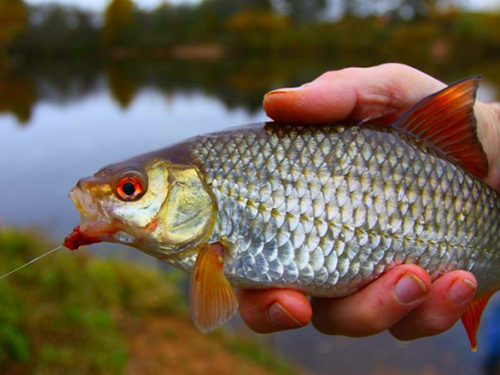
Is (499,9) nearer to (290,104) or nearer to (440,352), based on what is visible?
(440,352)

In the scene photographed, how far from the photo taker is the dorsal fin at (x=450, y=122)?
2207mm

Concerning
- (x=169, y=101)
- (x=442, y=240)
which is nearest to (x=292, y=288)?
(x=442, y=240)

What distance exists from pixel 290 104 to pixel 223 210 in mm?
595

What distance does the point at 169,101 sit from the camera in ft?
96.0

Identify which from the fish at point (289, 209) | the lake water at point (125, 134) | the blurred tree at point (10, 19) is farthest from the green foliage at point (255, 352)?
the blurred tree at point (10, 19)

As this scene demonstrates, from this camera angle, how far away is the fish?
1938 millimetres

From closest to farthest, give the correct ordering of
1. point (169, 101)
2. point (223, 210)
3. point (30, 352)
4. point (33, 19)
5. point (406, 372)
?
point (223, 210), point (30, 352), point (406, 372), point (169, 101), point (33, 19)

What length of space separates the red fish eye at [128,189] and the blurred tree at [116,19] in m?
64.1

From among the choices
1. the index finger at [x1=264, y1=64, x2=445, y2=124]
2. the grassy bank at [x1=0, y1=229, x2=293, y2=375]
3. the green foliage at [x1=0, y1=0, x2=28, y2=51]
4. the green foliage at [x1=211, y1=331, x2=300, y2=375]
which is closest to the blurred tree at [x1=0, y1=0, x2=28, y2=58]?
the green foliage at [x1=0, y1=0, x2=28, y2=51]

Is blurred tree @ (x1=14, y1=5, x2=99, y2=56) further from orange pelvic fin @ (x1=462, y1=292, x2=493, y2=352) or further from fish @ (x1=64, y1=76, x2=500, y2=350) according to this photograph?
orange pelvic fin @ (x1=462, y1=292, x2=493, y2=352)

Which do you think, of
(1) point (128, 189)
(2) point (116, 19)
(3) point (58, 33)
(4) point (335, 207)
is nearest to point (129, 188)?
(1) point (128, 189)

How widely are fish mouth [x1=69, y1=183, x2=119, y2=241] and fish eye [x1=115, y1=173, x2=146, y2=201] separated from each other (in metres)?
0.09

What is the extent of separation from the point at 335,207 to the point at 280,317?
0.52 metres

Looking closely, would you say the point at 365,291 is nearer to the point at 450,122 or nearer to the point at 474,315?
the point at 474,315
